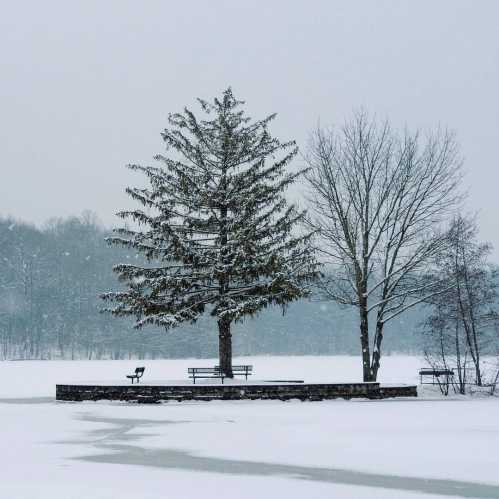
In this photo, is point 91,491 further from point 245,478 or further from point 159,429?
point 159,429

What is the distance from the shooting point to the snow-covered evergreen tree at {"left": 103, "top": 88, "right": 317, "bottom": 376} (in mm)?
29031

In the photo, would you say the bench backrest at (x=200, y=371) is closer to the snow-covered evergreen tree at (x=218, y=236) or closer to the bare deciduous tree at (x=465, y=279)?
the snow-covered evergreen tree at (x=218, y=236)

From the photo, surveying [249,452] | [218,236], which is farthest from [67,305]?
[249,452]

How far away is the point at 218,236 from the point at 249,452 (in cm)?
1716

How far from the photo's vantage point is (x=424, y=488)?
10.4 meters

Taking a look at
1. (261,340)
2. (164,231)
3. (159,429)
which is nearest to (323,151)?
(164,231)

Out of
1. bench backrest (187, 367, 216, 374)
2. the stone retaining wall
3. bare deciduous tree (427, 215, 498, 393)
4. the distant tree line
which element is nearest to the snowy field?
the stone retaining wall

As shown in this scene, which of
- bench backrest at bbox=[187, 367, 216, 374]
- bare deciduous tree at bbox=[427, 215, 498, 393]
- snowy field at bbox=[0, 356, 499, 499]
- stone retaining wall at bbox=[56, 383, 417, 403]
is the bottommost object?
snowy field at bbox=[0, 356, 499, 499]

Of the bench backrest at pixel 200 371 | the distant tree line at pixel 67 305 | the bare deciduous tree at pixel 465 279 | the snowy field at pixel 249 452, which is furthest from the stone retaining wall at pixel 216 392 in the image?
the distant tree line at pixel 67 305

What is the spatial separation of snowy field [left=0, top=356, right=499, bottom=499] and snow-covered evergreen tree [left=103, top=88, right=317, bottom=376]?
6826mm

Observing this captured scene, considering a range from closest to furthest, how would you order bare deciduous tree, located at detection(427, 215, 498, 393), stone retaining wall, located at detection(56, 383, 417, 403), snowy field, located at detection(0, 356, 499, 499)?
snowy field, located at detection(0, 356, 499, 499) → stone retaining wall, located at detection(56, 383, 417, 403) → bare deciduous tree, located at detection(427, 215, 498, 393)

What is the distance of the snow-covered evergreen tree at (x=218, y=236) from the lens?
95.2 ft

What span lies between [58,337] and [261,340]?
3367cm

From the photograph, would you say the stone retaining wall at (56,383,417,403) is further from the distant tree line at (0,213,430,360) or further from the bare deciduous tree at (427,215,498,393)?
the distant tree line at (0,213,430,360)
